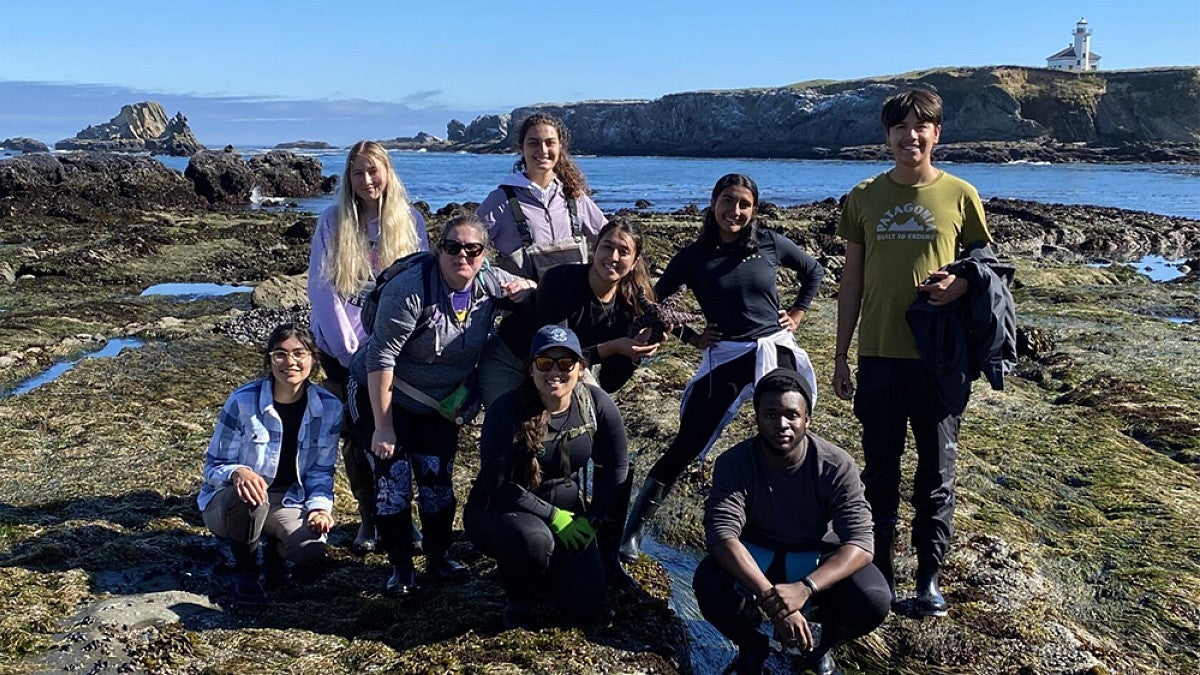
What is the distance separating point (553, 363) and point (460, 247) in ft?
2.49

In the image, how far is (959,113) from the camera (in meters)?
96.8

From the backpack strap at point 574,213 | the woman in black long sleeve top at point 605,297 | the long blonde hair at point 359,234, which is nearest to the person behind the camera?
the woman in black long sleeve top at point 605,297

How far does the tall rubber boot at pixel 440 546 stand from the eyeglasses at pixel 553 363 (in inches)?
47.0

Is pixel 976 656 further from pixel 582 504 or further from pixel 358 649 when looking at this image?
pixel 358 649

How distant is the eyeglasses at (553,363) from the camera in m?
4.30

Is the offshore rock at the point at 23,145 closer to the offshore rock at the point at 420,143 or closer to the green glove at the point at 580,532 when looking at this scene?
the offshore rock at the point at 420,143

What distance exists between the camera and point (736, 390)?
16.5 ft

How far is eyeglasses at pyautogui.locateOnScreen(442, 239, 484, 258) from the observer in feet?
14.6

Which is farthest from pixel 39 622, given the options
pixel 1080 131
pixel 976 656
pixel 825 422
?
pixel 1080 131

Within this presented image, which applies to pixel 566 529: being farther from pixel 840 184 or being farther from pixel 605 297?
pixel 840 184

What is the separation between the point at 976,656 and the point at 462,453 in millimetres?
4424

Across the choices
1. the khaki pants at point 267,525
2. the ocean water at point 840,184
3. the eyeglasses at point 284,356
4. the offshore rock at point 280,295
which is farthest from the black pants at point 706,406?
the ocean water at point 840,184

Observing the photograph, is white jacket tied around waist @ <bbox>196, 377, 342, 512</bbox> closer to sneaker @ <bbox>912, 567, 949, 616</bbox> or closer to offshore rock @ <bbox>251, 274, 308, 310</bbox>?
sneaker @ <bbox>912, 567, 949, 616</bbox>

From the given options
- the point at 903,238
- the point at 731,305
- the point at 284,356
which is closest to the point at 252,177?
the point at 284,356
